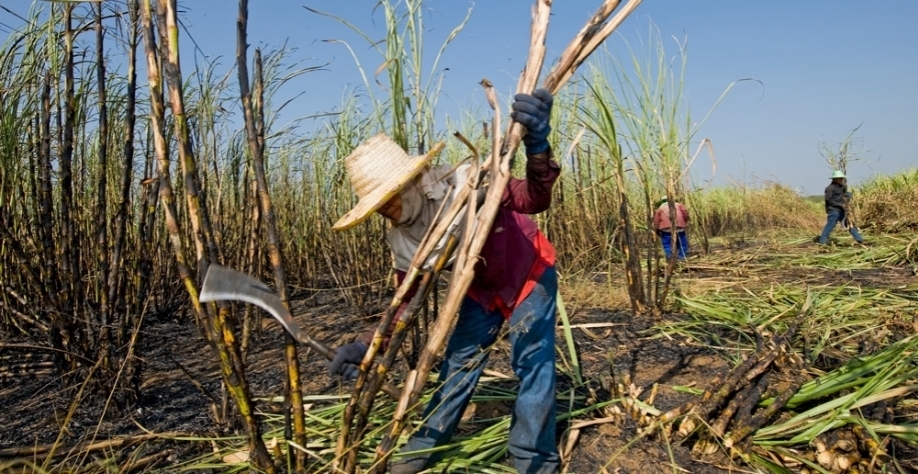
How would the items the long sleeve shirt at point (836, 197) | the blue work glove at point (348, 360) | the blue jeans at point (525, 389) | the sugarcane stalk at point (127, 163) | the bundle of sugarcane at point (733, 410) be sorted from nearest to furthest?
1. the blue work glove at point (348, 360)
2. the blue jeans at point (525, 389)
3. the bundle of sugarcane at point (733, 410)
4. the sugarcane stalk at point (127, 163)
5. the long sleeve shirt at point (836, 197)

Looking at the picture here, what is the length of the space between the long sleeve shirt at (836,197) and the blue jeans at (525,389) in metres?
7.90

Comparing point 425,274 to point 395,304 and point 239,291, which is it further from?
point 239,291

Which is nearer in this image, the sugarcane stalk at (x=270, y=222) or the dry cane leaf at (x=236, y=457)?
the sugarcane stalk at (x=270, y=222)

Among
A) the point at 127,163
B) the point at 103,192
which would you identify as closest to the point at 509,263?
the point at 127,163

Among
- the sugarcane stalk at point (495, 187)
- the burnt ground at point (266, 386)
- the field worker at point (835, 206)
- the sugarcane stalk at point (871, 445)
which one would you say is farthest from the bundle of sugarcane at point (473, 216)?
the field worker at point (835, 206)

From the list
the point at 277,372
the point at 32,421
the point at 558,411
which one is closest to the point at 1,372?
the point at 32,421

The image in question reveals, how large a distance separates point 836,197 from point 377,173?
8.44 metres

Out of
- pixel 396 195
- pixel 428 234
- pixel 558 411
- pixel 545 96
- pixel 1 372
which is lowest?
pixel 558 411

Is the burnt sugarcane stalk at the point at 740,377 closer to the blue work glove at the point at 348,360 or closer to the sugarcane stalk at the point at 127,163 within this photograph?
the blue work glove at the point at 348,360

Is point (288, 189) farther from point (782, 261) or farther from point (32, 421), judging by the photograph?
point (782, 261)

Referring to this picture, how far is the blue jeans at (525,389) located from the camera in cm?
184

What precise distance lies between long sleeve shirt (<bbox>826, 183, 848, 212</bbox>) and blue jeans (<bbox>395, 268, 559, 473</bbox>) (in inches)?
311

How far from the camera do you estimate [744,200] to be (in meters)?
13.9

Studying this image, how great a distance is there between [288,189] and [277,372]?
2.28m
